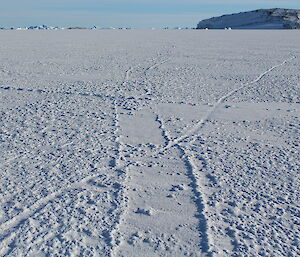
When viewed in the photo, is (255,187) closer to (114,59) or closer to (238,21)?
(114,59)

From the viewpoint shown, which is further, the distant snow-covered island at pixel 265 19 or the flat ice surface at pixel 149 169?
the distant snow-covered island at pixel 265 19

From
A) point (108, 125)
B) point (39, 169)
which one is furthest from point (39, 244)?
point (108, 125)

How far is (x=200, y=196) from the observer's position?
170cm

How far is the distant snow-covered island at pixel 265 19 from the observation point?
2945 cm

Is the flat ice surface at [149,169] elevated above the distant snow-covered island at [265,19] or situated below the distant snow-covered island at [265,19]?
above

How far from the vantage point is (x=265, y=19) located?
31.0 meters

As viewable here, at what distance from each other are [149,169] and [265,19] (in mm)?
31728

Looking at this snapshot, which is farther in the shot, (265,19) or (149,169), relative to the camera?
(265,19)

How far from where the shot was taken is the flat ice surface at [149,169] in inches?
55.4

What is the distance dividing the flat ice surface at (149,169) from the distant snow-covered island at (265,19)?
2710 cm

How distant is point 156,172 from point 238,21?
1329 inches

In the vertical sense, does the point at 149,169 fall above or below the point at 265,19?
above

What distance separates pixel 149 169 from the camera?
1.97 meters

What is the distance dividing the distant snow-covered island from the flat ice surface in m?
27.1
